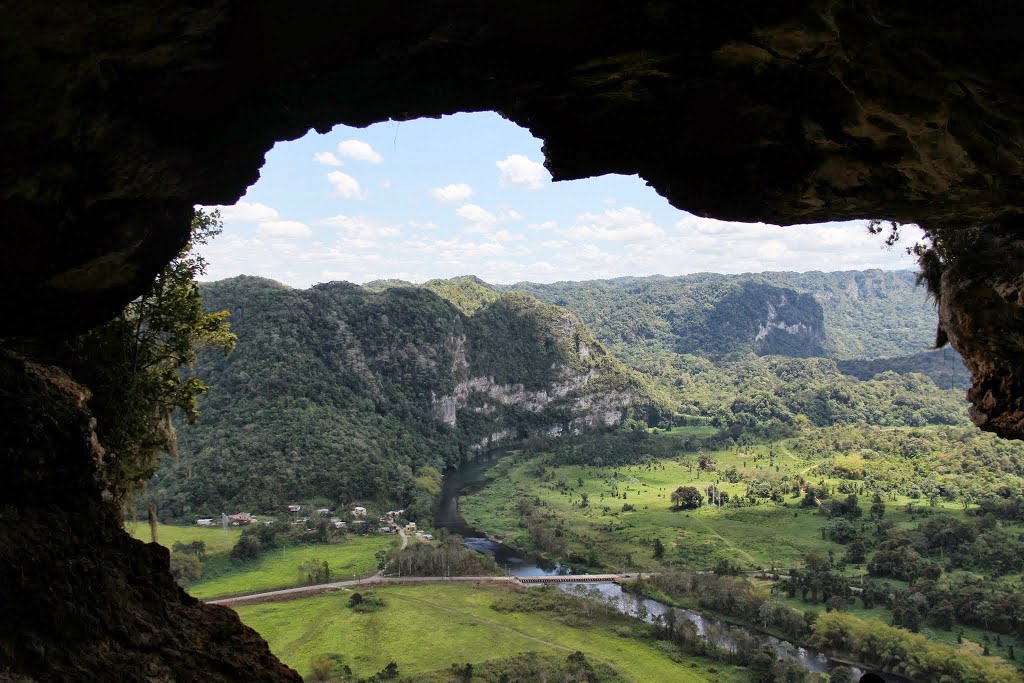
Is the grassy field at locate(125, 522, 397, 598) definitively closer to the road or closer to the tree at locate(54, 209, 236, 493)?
the road

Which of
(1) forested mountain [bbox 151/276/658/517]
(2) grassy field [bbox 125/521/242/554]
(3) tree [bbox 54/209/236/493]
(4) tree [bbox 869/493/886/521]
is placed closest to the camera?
(3) tree [bbox 54/209/236/493]

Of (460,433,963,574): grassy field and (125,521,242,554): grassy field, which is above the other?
(125,521,242,554): grassy field

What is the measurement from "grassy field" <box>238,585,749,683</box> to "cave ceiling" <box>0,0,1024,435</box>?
34098mm

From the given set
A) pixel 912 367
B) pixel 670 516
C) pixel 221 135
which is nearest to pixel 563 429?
pixel 670 516

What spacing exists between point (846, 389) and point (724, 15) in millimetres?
155674

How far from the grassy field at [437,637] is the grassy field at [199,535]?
1255 centimetres

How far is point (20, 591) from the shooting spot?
6238 mm

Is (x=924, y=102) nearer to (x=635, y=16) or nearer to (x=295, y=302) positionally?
(x=635, y=16)

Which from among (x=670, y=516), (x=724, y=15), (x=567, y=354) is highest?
(x=724, y=15)

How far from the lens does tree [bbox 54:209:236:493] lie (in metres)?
11.3

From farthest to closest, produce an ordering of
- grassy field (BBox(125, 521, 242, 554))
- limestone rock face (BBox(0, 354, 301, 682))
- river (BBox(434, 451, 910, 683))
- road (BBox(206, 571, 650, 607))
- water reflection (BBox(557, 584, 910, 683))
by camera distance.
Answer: grassy field (BBox(125, 521, 242, 554))
road (BBox(206, 571, 650, 607))
river (BBox(434, 451, 910, 683))
water reflection (BBox(557, 584, 910, 683))
limestone rock face (BBox(0, 354, 301, 682))

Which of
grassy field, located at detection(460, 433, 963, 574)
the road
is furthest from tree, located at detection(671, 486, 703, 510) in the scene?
the road

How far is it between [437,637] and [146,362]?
35525 mm

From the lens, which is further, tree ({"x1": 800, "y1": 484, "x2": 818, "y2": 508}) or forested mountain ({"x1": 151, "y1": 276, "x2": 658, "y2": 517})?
forested mountain ({"x1": 151, "y1": 276, "x2": 658, "y2": 517})
